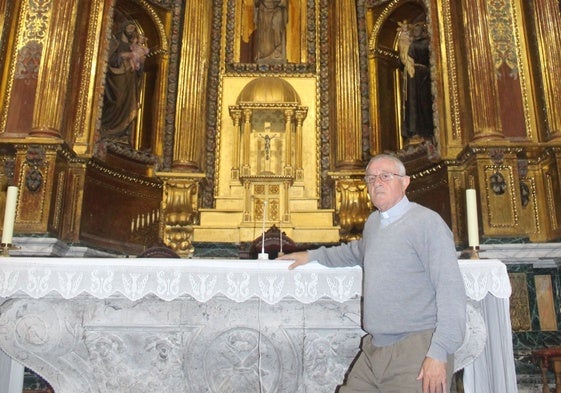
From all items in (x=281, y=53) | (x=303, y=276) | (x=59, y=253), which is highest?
(x=281, y=53)

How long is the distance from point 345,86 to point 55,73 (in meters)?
4.20

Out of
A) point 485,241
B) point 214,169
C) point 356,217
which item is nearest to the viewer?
point 485,241

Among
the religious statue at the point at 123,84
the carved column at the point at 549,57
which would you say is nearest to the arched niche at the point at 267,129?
the religious statue at the point at 123,84

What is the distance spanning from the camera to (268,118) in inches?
328

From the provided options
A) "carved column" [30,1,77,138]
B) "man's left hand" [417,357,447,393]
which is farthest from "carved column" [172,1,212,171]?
"man's left hand" [417,357,447,393]

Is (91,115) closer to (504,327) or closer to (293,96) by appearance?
(293,96)

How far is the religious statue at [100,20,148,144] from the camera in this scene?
773 centimetres

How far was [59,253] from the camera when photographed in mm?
5887

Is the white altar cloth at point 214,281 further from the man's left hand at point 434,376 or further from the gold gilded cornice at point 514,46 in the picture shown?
the gold gilded cornice at point 514,46

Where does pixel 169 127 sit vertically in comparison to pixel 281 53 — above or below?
below

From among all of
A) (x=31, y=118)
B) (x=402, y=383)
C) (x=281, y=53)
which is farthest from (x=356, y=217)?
(x=402, y=383)

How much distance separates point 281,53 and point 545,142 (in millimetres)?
4513

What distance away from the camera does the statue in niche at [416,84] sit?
7655 mm

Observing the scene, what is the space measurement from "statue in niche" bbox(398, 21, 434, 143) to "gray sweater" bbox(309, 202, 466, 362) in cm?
541
